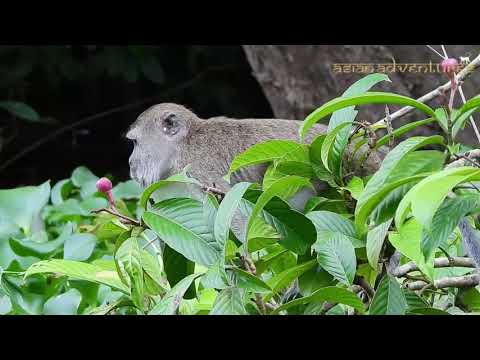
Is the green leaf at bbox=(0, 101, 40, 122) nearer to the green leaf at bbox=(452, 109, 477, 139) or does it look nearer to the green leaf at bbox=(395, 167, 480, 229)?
the green leaf at bbox=(452, 109, 477, 139)

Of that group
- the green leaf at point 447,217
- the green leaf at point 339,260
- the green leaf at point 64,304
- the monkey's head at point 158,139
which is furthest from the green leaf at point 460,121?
the monkey's head at point 158,139

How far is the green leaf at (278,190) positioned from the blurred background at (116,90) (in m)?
3.15

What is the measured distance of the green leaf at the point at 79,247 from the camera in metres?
2.84

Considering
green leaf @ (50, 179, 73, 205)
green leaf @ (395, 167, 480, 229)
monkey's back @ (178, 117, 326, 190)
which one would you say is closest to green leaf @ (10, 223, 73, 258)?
monkey's back @ (178, 117, 326, 190)

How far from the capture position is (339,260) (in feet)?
4.42

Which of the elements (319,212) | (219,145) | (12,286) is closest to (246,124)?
(219,145)

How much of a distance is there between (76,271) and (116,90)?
5.16 meters

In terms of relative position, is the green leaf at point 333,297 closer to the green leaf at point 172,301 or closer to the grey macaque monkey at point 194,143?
the green leaf at point 172,301

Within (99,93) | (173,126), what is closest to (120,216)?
(173,126)

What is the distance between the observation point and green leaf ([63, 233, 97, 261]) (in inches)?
112

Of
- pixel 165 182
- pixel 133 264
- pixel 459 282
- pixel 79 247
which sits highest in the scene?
pixel 165 182

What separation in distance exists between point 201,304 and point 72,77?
13.8 feet

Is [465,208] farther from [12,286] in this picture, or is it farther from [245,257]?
[12,286]

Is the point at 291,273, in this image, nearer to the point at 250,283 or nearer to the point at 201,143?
the point at 250,283
